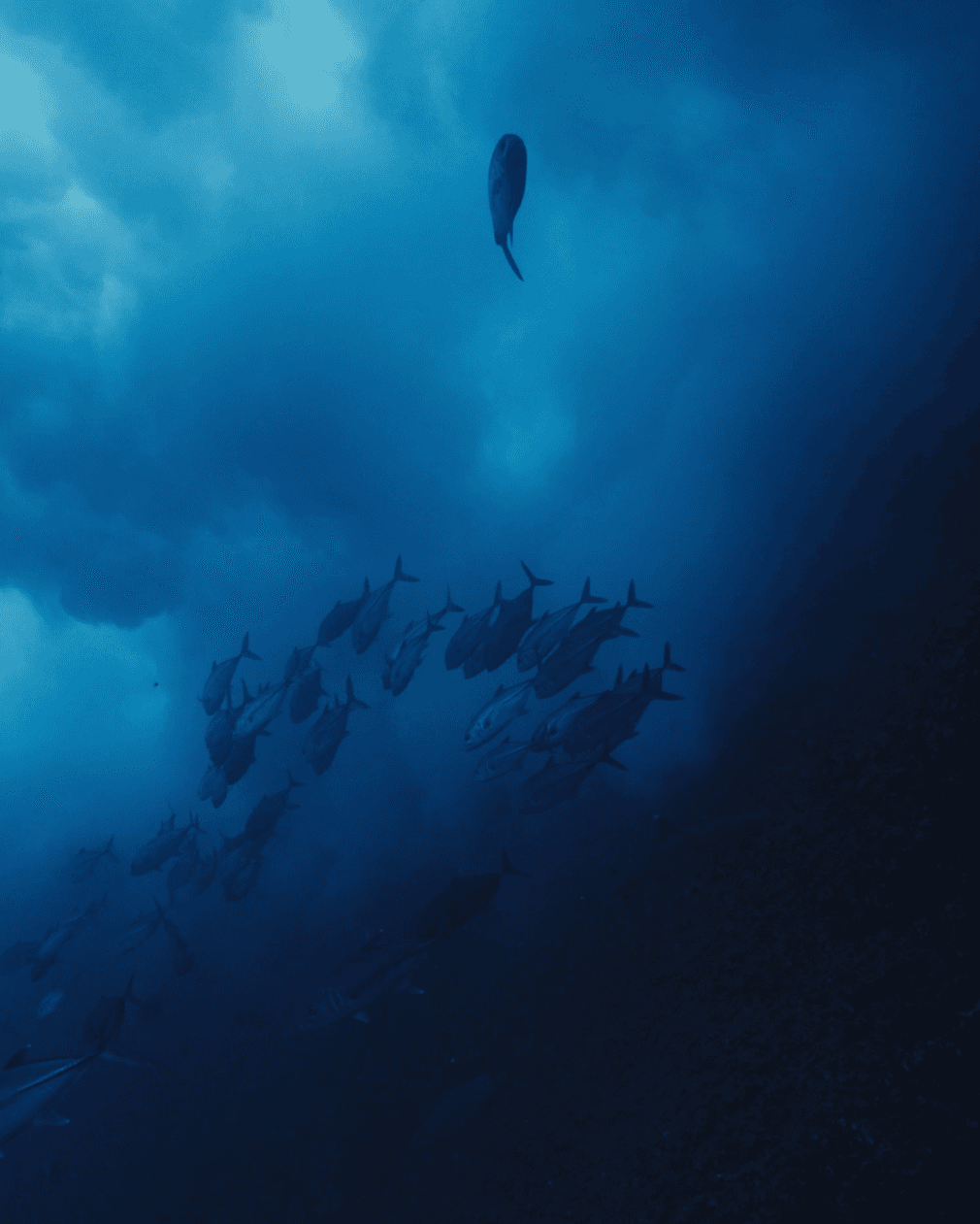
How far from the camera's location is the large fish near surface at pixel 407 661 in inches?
196

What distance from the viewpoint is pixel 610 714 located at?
3.54 meters

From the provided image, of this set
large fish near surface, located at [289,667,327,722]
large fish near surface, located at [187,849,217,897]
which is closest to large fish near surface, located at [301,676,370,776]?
large fish near surface, located at [289,667,327,722]

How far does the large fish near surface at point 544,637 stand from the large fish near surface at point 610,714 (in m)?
0.75

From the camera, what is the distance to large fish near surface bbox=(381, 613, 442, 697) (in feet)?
16.4

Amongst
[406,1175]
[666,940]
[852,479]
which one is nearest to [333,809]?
[406,1175]

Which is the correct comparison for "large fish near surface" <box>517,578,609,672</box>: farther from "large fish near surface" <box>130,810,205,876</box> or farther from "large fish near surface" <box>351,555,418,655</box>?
"large fish near surface" <box>130,810,205,876</box>

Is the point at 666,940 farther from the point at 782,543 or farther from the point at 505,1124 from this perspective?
the point at 782,543

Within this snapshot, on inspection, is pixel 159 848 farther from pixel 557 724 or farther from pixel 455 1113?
pixel 557 724

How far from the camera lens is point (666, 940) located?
326 cm

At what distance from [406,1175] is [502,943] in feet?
4.73

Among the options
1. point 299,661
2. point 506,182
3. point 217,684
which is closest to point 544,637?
point 506,182

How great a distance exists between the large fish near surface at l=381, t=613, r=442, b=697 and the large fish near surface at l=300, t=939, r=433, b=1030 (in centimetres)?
220

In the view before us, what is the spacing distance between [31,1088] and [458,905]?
7.61 feet

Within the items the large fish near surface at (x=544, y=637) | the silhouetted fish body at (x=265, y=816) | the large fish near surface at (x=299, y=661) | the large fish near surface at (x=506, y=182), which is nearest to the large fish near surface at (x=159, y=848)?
the silhouetted fish body at (x=265, y=816)
